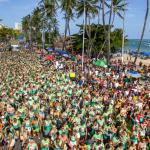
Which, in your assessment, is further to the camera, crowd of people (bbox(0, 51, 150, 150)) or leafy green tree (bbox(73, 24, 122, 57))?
leafy green tree (bbox(73, 24, 122, 57))

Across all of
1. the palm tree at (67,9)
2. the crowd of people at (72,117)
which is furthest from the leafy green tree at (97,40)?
the crowd of people at (72,117)

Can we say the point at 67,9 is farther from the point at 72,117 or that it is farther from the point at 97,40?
the point at 72,117

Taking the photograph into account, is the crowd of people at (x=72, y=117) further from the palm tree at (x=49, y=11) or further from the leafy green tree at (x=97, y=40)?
the palm tree at (x=49, y=11)

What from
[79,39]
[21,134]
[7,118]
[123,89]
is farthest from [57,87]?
[79,39]

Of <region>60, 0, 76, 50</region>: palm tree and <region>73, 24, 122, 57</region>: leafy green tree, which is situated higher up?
<region>60, 0, 76, 50</region>: palm tree

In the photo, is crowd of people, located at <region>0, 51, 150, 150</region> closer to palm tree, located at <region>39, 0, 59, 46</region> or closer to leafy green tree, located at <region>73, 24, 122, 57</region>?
leafy green tree, located at <region>73, 24, 122, 57</region>

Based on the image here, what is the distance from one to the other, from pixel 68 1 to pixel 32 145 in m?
62.7

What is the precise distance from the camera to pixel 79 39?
76.9m

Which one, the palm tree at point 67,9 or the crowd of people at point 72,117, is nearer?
the crowd of people at point 72,117

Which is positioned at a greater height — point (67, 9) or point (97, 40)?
point (67, 9)

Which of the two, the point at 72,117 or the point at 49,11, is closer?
the point at 72,117

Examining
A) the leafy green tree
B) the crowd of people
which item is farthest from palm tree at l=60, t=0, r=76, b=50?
the crowd of people

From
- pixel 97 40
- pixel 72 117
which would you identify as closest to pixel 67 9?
pixel 97 40

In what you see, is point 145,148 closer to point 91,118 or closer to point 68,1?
point 91,118
